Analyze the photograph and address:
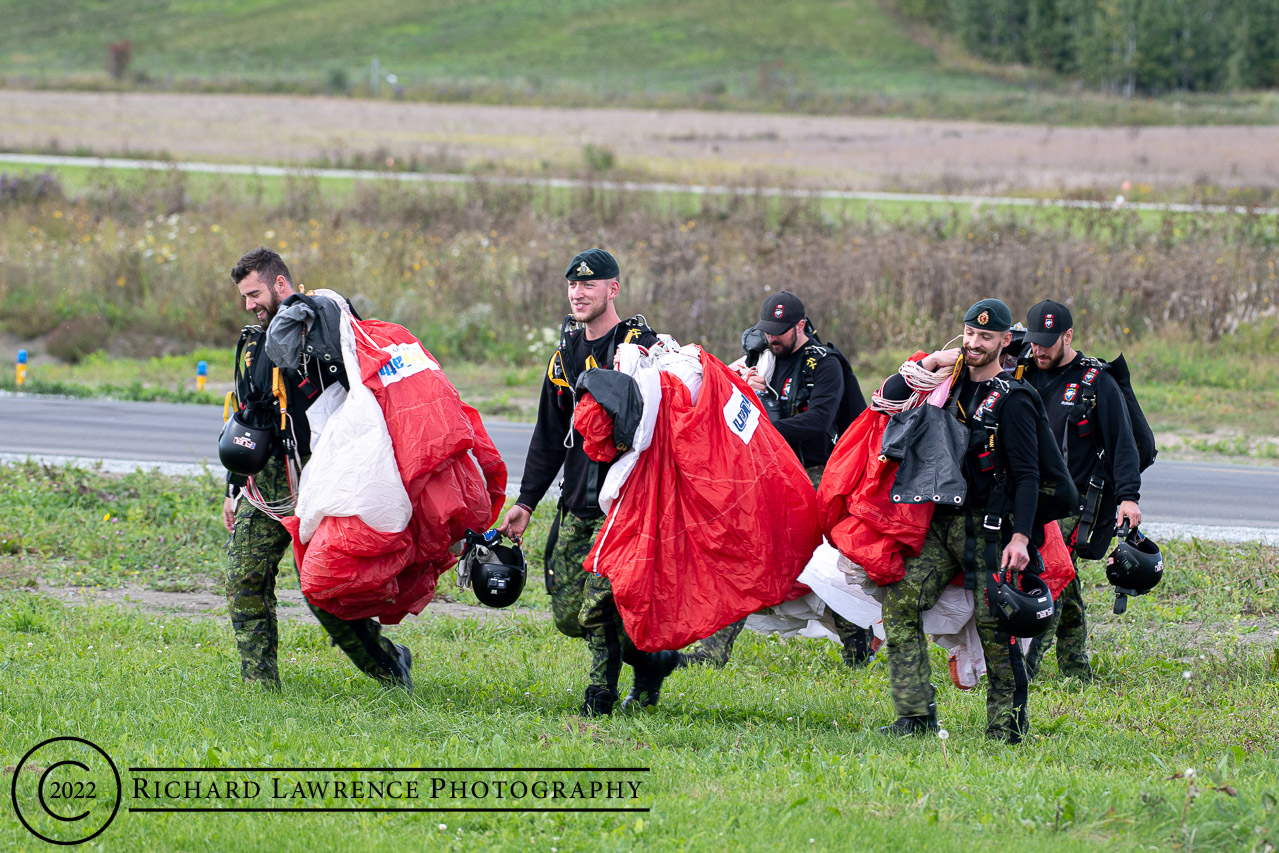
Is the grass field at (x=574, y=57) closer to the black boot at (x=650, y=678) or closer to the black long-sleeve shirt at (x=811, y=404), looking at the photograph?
the black long-sleeve shirt at (x=811, y=404)

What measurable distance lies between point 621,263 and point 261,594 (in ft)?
46.6

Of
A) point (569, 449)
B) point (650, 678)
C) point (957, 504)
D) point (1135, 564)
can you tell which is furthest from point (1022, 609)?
point (569, 449)

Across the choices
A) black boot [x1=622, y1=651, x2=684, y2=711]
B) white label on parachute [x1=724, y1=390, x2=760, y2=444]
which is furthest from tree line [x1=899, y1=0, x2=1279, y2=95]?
black boot [x1=622, y1=651, x2=684, y2=711]

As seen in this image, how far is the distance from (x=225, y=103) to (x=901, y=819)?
52201 millimetres

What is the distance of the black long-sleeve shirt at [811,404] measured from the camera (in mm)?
6855

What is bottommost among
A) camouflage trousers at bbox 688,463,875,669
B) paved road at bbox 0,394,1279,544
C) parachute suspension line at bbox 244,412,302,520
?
paved road at bbox 0,394,1279,544

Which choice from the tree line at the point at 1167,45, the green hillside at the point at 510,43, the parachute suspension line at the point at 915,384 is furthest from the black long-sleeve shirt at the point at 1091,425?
the tree line at the point at 1167,45

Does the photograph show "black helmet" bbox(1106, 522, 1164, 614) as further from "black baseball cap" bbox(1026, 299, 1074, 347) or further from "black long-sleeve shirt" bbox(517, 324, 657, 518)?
"black long-sleeve shirt" bbox(517, 324, 657, 518)

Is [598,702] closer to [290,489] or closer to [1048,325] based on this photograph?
[290,489]

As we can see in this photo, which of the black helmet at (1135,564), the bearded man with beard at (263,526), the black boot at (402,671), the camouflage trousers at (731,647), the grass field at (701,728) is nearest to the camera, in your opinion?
the grass field at (701,728)

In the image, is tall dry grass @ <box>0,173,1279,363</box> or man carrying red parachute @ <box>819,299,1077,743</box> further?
tall dry grass @ <box>0,173,1279,363</box>

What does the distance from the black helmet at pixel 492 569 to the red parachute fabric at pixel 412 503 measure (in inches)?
3.0

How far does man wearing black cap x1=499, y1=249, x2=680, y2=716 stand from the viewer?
551 centimetres

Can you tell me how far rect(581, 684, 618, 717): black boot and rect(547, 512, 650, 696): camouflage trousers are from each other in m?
0.02
